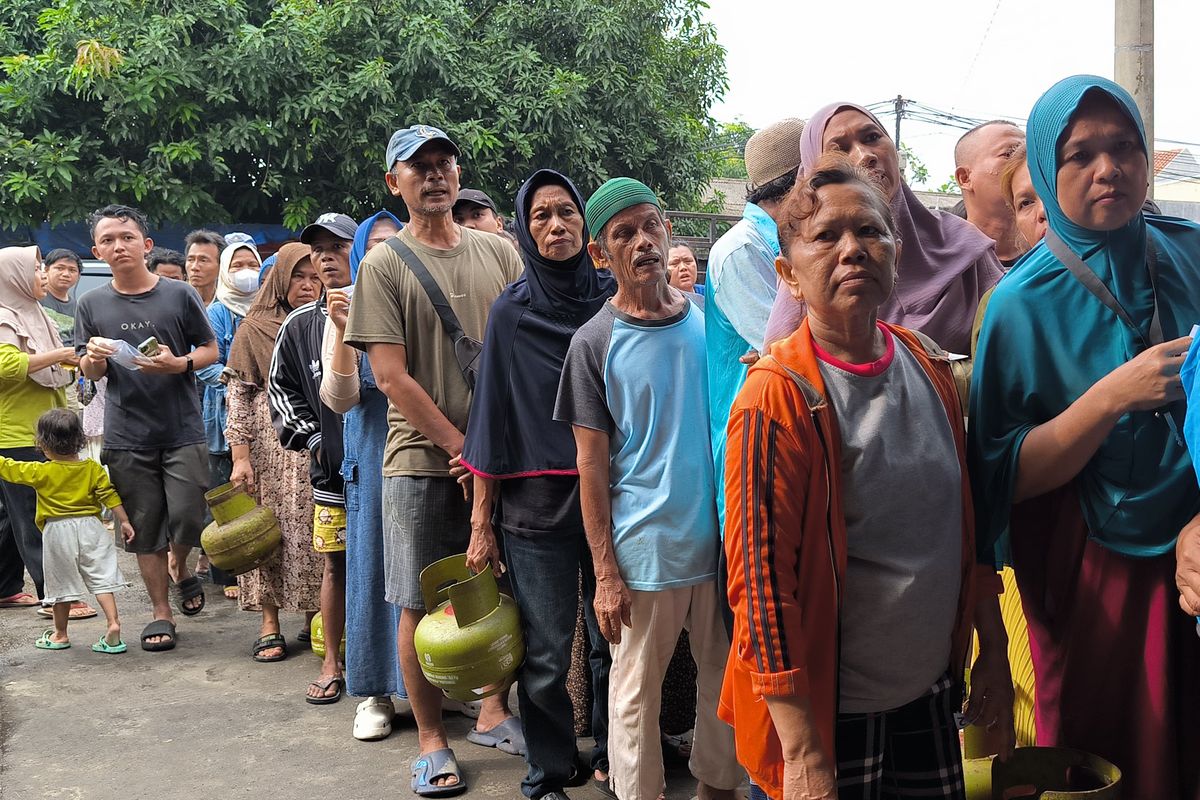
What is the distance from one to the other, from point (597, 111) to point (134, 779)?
1221 cm

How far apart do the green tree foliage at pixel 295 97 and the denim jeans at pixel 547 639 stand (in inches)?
418

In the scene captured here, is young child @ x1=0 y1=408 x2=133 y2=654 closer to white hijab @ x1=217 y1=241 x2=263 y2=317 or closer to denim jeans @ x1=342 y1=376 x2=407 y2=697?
white hijab @ x1=217 y1=241 x2=263 y2=317

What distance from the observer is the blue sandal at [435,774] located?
13.1ft

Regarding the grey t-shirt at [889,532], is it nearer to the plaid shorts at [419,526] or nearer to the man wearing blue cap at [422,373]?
the man wearing blue cap at [422,373]

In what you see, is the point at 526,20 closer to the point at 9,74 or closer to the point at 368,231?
the point at 9,74

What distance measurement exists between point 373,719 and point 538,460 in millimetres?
1674

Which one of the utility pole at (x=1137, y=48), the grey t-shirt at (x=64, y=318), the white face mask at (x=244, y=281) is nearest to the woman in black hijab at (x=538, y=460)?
the white face mask at (x=244, y=281)

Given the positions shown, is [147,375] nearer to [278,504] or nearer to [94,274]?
[278,504]

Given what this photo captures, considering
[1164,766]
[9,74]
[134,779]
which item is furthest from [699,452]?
[9,74]

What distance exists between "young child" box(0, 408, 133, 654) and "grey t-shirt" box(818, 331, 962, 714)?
5.07 meters

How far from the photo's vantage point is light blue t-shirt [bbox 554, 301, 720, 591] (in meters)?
3.31

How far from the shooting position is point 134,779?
13.9ft

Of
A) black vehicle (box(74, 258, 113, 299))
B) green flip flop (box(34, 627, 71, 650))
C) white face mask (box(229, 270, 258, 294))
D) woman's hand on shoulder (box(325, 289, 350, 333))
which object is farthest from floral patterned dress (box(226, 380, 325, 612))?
black vehicle (box(74, 258, 113, 299))

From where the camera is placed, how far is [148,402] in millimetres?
6215
